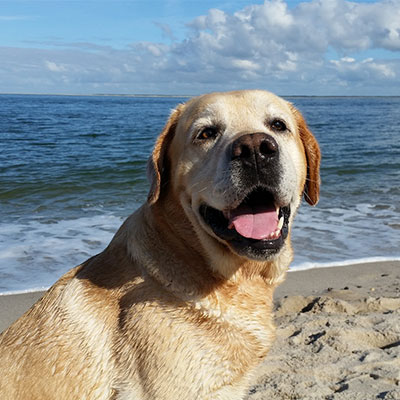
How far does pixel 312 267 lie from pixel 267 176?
12.2ft

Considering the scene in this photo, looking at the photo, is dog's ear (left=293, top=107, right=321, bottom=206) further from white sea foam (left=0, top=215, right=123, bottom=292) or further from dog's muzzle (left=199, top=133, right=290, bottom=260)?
white sea foam (left=0, top=215, right=123, bottom=292)

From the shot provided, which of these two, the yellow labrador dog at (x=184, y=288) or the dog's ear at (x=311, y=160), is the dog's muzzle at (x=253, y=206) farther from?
the dog's ear at (x=311, y=160)

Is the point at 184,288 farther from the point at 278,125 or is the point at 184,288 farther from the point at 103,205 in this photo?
the point at 103,205

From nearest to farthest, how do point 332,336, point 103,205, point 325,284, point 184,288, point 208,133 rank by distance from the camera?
point 184,288 → point 208,133 → point 332,336 → point 325,284 → point 103,205

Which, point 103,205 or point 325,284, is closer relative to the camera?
point 325,284

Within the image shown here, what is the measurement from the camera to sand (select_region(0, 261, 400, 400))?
11.7ft

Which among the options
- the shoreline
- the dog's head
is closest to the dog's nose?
the dog's head

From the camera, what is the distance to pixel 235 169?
2.53 meters

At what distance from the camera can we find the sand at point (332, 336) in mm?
3555

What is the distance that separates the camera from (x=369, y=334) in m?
4.24

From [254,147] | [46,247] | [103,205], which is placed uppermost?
[254,147]

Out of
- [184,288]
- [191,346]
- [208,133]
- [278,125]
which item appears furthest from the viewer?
[278,125]

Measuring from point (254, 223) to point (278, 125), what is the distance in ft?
2.24

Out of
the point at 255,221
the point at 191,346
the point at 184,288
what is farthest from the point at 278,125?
the point at 191,346
